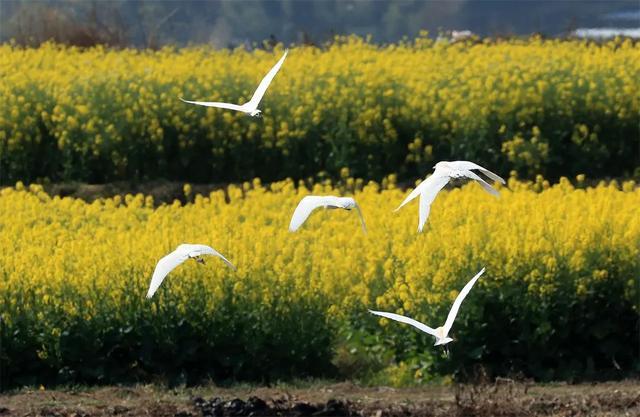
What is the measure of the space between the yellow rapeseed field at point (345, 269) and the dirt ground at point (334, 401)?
1.46 feet

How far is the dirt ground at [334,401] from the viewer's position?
5617 millimetres

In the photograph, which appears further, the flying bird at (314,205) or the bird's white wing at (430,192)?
the flying bird at (314,205)

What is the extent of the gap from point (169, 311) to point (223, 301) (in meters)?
0.27

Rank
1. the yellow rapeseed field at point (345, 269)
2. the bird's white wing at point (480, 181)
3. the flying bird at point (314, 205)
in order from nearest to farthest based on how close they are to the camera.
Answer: the bird's white wing at point (480, 181), the flying bird at point (314, 205), the yellow rapeseed field at point (345, 269)

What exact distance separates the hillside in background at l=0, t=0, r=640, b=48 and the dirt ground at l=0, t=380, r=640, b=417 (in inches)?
483

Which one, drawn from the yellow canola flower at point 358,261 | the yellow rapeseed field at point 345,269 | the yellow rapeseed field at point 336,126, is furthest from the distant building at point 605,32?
the yellow rapeseed field at point 345,269

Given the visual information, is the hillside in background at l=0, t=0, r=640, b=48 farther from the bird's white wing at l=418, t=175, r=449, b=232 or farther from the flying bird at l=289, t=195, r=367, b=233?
the bird's white wing at l=418, t=175, r=449, b=232

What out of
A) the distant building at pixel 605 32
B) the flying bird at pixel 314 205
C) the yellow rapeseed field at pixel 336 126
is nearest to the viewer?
the flying bird at pixel 314 205

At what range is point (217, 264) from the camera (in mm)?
6859

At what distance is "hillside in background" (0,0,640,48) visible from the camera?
18.7 m

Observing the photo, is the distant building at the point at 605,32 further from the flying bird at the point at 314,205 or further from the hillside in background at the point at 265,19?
the flying bird at the point at 314,205

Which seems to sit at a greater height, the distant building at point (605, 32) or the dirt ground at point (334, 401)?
the distant building at point (605, 32)

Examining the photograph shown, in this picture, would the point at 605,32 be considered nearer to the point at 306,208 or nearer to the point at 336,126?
the point at 336,126

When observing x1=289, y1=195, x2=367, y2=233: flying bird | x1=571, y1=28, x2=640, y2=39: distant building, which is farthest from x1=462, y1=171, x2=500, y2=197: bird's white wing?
x1=571, y1=28, x2=640, y2=39: distant building
